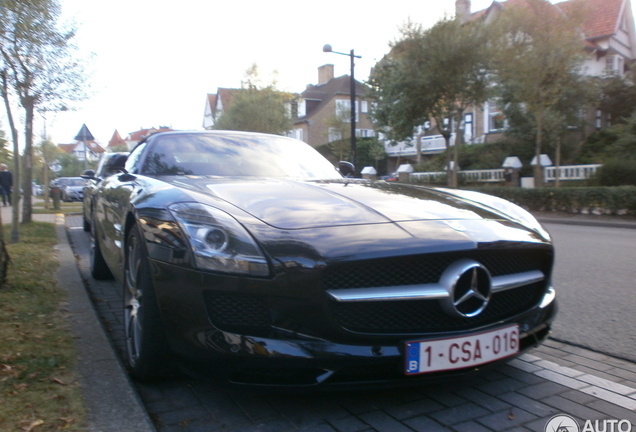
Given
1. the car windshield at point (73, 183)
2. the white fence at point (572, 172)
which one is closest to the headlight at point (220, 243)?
the white fence at point (572, 172)

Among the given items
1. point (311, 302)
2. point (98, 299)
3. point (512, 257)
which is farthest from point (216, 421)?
point (98, 299)

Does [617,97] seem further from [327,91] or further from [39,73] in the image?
[327,91]

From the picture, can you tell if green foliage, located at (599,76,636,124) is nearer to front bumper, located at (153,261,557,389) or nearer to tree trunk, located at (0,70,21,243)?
tree trunk, located at (0,70,21,243)

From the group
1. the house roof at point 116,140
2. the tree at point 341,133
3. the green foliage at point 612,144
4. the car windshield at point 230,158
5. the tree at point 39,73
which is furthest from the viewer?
the house roof at point 116,140

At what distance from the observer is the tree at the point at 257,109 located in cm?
3881

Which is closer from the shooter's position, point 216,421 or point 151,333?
point 216,421

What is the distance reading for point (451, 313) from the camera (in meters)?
2.32

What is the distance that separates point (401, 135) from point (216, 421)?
2372 centimetres

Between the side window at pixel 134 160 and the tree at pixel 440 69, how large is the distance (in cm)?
1714

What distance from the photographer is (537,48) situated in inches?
681

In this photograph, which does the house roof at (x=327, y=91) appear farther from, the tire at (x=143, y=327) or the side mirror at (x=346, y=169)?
the tire at (x=143, y=327)

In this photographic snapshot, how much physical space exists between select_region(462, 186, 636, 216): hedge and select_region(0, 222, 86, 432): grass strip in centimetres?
1333

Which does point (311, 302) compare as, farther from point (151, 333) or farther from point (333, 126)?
point (333, 126)

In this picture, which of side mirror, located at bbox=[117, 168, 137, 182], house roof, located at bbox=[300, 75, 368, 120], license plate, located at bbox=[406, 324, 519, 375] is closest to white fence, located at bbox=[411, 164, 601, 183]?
side mirror, located at bbox=[117, 168, 137, 182]
